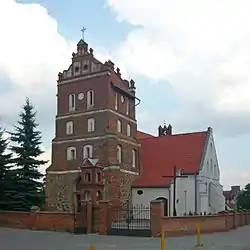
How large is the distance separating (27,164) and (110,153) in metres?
8.55

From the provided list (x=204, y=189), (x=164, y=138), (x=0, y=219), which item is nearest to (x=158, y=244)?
(x=0, y=219)

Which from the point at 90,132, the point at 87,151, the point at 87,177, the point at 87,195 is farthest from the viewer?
the point at 90,132

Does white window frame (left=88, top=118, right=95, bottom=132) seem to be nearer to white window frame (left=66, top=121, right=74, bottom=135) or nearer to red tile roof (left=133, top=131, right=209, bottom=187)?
white window frame (left=66, top=121, right=74, bottom=135)

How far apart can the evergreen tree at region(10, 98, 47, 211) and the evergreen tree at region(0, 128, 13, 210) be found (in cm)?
48

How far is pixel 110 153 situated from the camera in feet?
137

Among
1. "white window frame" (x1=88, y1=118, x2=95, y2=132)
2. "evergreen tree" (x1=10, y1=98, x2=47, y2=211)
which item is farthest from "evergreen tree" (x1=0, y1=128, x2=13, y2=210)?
"white window frame" (x1=88, y1=118, x2=95, y2=132)

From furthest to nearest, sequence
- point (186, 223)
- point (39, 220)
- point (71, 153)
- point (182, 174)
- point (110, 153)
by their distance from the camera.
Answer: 1. point (182, 174)
2. point (71, 153)
3. point (110, 153)
4. point (39, 220)
5. point (186, 223)

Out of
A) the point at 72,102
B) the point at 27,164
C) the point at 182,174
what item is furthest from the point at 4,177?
the point at 182,174

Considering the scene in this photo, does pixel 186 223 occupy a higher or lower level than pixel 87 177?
lower

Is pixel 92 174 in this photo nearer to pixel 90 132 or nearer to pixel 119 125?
pixel 90 132

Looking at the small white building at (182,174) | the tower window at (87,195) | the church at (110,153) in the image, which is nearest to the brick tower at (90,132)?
the church at (110,153)

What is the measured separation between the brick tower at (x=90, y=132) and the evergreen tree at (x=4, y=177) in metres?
7.63

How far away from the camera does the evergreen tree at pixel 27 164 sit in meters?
35.2

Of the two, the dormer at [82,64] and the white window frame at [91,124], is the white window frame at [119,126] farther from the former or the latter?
the dormer at [82,64]
